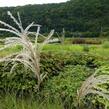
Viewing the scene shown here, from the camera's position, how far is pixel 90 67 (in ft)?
27.1

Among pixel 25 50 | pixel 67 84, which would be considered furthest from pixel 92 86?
pixel 25 50

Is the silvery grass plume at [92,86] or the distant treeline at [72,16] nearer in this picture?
the silvery grass plume at [92,86]

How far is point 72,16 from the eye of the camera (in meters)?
86.6

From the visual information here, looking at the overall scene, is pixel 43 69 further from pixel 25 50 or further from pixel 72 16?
pixel 72 16

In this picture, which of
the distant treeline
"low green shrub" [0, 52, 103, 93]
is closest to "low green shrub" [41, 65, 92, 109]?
"low green shrub" [0, 52, 103, 93]

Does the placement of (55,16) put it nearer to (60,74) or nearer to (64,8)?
(64,8)

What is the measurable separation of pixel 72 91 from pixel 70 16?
79.9m

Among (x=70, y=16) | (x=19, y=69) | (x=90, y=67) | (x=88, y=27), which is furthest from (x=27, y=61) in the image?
(x=70, y=16)

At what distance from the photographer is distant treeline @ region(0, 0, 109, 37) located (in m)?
79.3

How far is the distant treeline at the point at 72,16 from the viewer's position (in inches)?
3123

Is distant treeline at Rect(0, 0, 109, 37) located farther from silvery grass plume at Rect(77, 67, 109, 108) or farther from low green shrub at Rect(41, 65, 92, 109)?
silvery grass plume at Rect(77, 67, 109, 108)

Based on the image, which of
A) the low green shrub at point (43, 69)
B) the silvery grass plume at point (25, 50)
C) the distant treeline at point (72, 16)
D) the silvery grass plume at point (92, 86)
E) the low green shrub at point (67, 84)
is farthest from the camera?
the distant treeline at point (72, 16)

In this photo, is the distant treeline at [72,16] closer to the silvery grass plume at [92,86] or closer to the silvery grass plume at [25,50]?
the silvery grass plume at [25,50]

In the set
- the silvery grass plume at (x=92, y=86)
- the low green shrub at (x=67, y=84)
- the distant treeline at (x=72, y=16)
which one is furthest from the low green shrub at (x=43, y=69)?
the distant treeline at (x=72, y=16)
